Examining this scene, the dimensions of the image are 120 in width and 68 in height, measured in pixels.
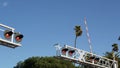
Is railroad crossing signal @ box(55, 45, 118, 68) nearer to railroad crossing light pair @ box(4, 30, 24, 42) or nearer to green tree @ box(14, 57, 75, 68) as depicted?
railroad crossing light pair @ box(4, 30, 24, 42)

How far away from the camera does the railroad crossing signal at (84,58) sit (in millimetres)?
28016

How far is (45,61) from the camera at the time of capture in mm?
65812

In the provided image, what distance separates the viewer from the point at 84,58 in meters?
30.4

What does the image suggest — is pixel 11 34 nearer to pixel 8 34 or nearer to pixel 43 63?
pixel 8 34

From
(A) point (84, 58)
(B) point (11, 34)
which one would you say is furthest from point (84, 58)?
(B) point (11, 34)

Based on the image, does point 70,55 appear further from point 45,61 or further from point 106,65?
point 45,61

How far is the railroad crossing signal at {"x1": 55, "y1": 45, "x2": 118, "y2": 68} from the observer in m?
28.0

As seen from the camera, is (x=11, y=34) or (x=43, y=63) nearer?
(x=11, y=34)

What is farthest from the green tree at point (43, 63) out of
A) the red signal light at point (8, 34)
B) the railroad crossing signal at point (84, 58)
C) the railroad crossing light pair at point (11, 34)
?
the red signal light at point (8, 34)

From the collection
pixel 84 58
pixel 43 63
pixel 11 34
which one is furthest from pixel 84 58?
pixel 43 63

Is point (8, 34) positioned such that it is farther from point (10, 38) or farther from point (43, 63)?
point (43, 63)

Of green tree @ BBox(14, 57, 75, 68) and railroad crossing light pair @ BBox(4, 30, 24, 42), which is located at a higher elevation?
green tree @ BBox(14, 57, 75, 68)

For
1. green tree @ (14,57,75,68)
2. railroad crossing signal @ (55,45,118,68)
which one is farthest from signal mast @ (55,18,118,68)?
green tree @ (14,57,75,68)

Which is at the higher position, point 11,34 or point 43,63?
point 43,63
